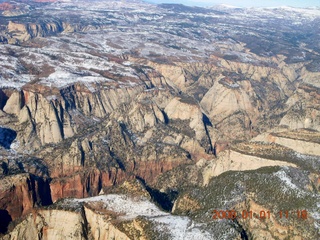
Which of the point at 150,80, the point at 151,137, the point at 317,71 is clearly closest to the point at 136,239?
the point at 151,137

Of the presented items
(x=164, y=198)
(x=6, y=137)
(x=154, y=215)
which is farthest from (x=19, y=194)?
(x=154, y=215)

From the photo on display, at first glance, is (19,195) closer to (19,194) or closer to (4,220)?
(19,194)

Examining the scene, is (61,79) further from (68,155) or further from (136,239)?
(136,239)

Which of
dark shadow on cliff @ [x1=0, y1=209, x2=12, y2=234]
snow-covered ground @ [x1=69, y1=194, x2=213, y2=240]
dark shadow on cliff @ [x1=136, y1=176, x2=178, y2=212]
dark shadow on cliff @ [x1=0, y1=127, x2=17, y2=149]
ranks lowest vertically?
dark shadow on cliff @ [x1=0, y1=209, x2=12, y2=234]

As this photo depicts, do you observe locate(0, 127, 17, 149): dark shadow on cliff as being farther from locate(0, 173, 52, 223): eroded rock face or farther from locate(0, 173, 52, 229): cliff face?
locate(0, 173, 52, 229): cliff face

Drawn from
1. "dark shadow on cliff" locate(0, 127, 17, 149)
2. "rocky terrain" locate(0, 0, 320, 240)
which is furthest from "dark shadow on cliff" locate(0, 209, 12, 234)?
"dark shadow on cliff" locate(0, 127, 17, 149)
